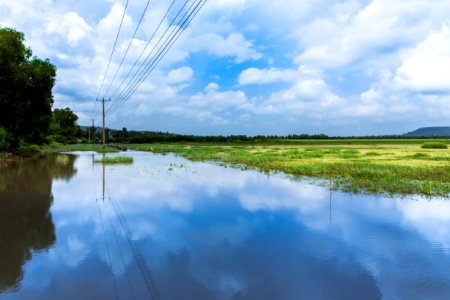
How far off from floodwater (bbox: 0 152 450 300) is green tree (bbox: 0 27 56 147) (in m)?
22.4

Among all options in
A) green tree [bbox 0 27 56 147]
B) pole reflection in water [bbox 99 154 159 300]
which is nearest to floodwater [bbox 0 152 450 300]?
pole reflection in water [bbox 99 154 159 300]

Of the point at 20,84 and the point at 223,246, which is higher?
the point at 20,84

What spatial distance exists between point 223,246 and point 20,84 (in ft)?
104

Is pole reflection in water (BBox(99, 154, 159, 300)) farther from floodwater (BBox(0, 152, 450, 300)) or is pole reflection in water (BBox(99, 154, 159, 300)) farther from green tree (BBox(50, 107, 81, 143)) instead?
green tree (BBox(50, 107, 81, 143))

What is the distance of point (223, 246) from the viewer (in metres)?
7.57

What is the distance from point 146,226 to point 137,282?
3.67 meters

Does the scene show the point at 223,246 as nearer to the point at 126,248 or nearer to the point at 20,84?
the point at 126,248

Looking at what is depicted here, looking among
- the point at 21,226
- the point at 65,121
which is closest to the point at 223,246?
the point at 21,226

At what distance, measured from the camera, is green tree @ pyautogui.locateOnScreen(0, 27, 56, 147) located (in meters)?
30.9

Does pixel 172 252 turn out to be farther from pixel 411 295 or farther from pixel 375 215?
pixel 375 215

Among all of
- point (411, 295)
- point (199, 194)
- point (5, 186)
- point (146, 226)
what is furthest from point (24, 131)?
point (411, 295)

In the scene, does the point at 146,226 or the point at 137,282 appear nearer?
the point at 137,282

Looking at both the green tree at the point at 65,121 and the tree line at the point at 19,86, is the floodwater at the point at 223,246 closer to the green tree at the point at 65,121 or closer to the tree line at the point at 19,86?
the tree line at the point at 19,86

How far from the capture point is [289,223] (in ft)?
31.6
